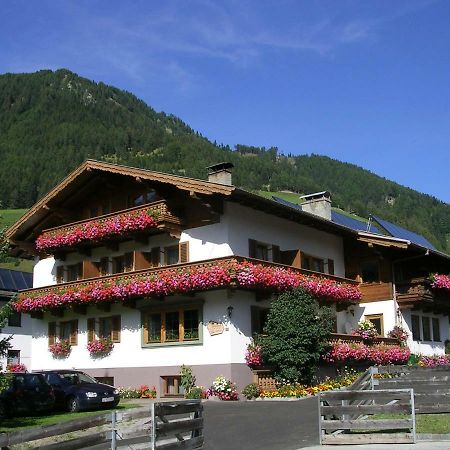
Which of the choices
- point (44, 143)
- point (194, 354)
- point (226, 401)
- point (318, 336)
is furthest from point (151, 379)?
point (44, 143)

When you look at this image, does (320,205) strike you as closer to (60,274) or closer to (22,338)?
(60,274)

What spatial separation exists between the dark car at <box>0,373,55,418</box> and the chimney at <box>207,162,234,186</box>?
12.0m

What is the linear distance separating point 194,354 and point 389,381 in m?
10.5

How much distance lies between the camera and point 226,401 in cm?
2502

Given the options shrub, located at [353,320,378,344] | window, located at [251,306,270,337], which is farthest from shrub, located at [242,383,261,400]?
shrub, located at [353,320,378,344]

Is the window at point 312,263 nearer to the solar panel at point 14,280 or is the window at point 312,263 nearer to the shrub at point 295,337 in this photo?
the shrub at point 295,337

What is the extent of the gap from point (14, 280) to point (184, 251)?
20621 millimetres

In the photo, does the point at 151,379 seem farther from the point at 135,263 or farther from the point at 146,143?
the point at 146,143

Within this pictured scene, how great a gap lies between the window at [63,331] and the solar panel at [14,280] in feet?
32.3

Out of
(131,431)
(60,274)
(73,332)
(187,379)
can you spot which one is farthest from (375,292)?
(131,431)

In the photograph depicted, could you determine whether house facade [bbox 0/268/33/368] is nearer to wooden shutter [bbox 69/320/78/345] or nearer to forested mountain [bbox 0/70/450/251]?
wooden shutter [bbox 69/320/78/345]

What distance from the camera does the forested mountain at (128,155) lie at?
114m

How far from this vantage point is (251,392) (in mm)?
25438

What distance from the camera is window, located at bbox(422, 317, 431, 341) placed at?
116ft
